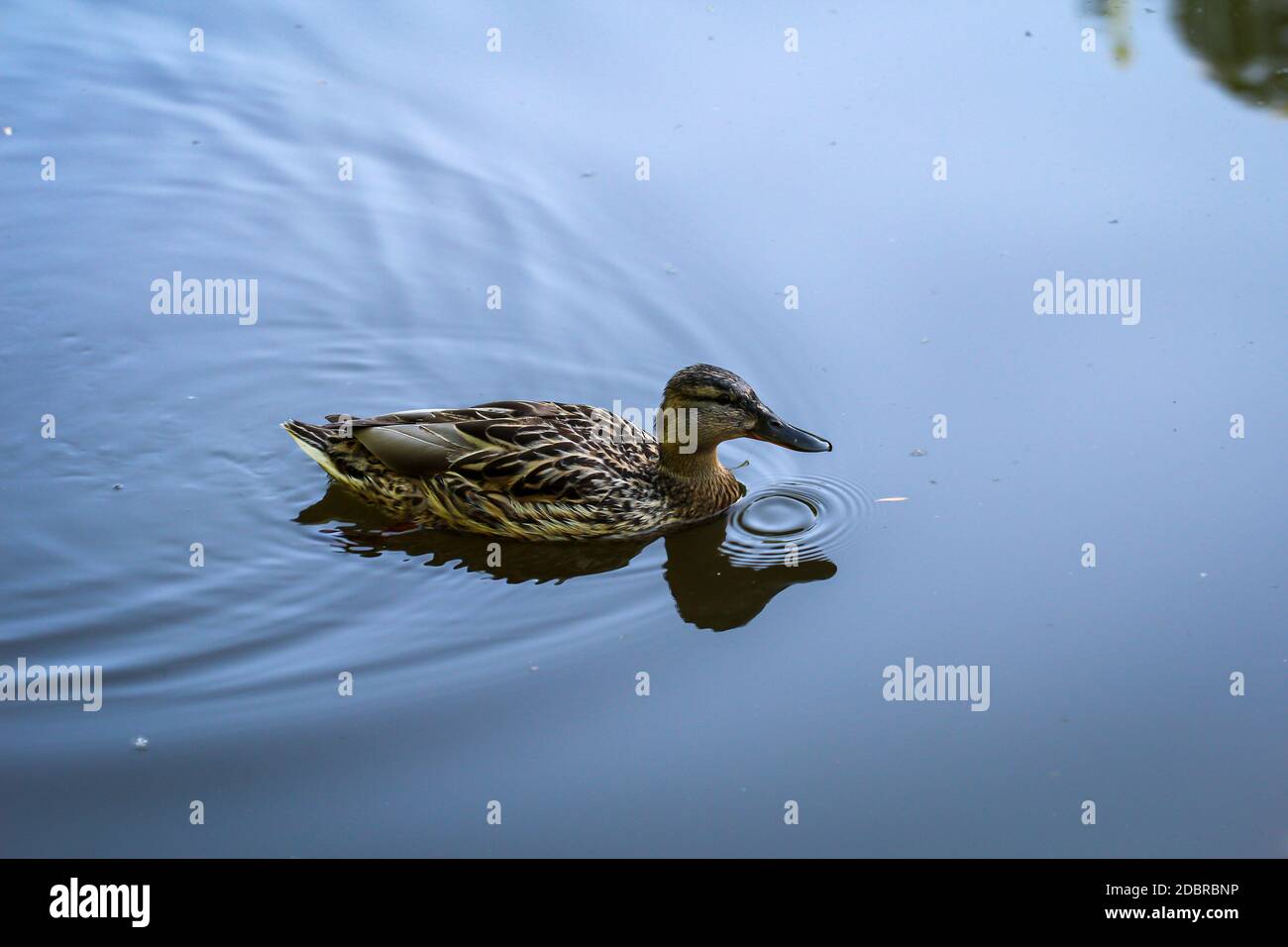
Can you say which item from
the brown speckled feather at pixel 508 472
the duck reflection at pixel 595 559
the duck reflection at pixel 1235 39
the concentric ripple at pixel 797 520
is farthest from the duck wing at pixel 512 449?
the duck reflection at pixel 1235 39

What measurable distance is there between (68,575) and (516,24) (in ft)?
23.1

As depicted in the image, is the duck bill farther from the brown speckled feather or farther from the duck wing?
the duck wing

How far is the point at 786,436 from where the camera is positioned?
348 inches

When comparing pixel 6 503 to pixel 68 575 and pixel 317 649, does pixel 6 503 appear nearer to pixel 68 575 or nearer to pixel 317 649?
pixel 68 575

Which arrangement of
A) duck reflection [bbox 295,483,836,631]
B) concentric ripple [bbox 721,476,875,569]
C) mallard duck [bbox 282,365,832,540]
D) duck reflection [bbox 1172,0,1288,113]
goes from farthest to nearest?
duck reflection [bbox 1172,0,1288,113] < mallard duck [bbox 282,365,832,540] < concentric ripple [bbox 721,476,875,569] < duck reflection [bbox 295,483,836,631]

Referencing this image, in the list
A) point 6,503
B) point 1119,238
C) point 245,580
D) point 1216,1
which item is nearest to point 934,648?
point 245,580

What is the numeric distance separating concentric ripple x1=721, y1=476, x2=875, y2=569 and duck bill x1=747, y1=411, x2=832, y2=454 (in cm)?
32

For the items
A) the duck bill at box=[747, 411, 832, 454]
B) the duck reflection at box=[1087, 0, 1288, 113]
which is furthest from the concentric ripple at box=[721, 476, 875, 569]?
the duck reflection at box=[1087, 0, 1288, 113]

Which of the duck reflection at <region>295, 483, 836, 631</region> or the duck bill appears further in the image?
the duck bill

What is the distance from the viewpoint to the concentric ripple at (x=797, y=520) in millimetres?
8656

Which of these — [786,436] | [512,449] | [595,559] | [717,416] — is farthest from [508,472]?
[786,436]

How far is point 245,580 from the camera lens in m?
8.24

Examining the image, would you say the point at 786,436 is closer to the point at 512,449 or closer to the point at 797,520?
the point at 797,520

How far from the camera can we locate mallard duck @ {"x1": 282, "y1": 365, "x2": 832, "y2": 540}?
345 inches
